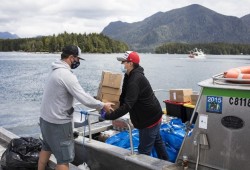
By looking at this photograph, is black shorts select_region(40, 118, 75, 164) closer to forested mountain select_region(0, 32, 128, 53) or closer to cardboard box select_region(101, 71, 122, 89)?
cardboard box select_region(101, 71, 122, 89)

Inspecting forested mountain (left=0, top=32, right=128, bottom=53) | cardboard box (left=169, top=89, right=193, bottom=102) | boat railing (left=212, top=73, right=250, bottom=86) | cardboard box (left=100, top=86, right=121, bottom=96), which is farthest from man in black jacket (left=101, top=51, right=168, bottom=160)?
forested mountain (left=0, top=32, right=128, bottom=53)

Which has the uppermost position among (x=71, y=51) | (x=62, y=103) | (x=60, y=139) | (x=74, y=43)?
(x=74, y=43)

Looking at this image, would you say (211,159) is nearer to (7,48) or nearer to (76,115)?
(76,115)

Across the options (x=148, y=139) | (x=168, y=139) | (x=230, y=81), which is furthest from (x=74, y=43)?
(x=230, y=81)

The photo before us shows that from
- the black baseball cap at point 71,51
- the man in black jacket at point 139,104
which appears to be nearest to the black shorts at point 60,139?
the man in black jacket at point 139,104

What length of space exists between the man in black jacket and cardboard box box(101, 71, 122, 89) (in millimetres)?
1961

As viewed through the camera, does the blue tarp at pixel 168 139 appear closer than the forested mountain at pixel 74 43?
Yes

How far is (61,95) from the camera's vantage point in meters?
3.95

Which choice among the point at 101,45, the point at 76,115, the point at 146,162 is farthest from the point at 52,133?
the point at 101,45

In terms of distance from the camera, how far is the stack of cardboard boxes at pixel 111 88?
264 inches

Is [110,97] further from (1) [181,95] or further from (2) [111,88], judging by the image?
(1) [181,95]

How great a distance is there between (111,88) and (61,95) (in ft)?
9.44

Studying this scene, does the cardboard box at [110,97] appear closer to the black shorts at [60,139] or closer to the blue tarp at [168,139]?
the blue tarp at [168,139]

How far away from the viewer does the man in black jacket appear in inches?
171
